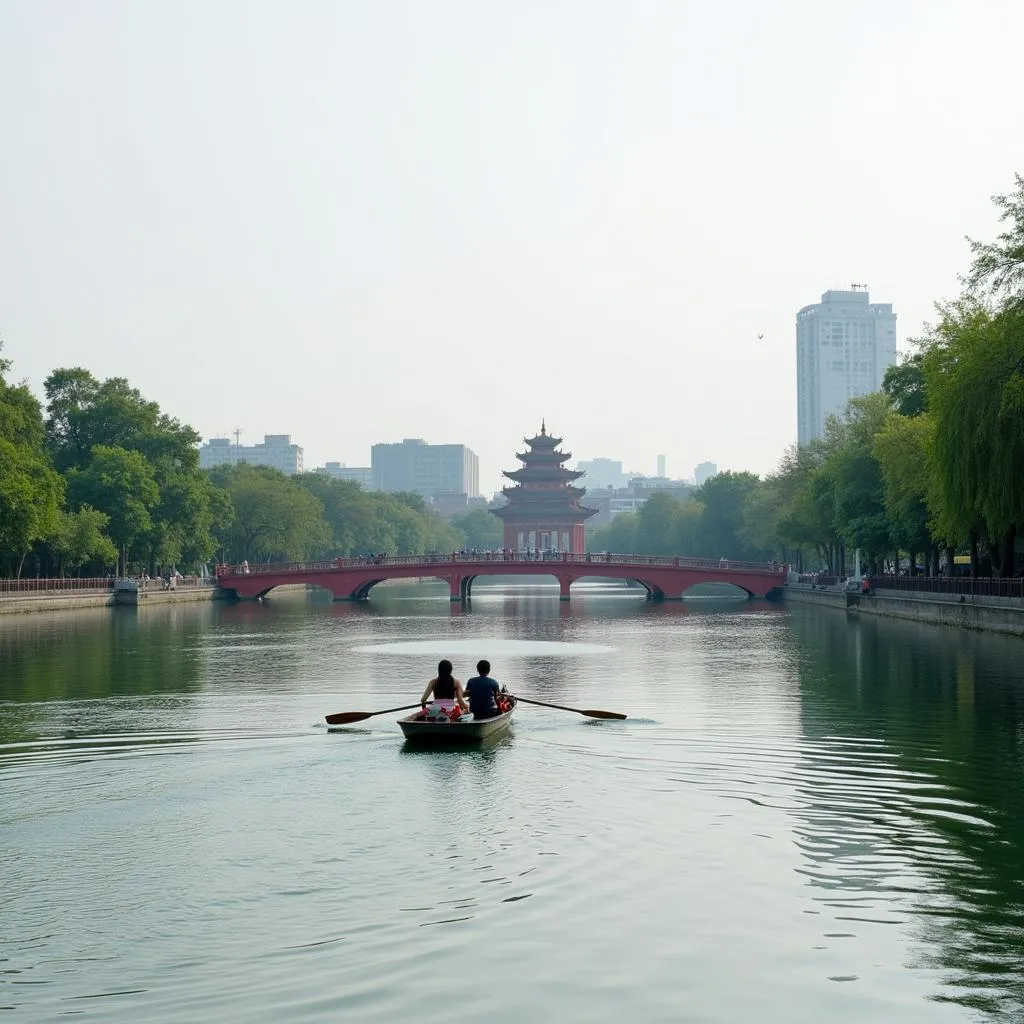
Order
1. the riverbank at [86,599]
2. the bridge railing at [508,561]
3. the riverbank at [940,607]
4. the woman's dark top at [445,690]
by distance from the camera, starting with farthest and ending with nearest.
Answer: the bridge railing at [508,561], the riverbank at [86,599], the riverbank at [940,607], the woman's dark top at [445,690]

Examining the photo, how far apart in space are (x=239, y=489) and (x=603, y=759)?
85.4 meters

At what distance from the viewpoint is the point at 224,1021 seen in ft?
27.8

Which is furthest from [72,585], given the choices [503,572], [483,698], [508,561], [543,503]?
[543,503]

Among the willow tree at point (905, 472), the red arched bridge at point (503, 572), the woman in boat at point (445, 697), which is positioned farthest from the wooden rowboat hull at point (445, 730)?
the red arched bridge at point (503, 572)

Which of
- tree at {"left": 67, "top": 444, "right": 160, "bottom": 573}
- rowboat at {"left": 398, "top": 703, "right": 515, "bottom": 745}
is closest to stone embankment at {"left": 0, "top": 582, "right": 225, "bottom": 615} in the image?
tree at {"left": 67, "top": 444, "right": 160, "bottom": 573}

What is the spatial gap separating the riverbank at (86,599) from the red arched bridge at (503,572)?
11.6ft

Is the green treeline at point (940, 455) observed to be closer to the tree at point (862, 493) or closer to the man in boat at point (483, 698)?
the tree at point (862, 493)

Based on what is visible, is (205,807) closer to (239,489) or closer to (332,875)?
(332,875)

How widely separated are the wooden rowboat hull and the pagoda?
4627 inches

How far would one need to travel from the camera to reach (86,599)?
6719cm

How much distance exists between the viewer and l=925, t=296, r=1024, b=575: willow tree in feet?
118

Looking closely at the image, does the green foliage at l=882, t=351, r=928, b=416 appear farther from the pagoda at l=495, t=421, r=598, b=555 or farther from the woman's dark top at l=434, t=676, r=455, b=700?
the pagoda at l=495, t=421, r=598, b=555

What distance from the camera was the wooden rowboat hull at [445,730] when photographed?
18719mm

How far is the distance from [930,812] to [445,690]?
7.30 m
